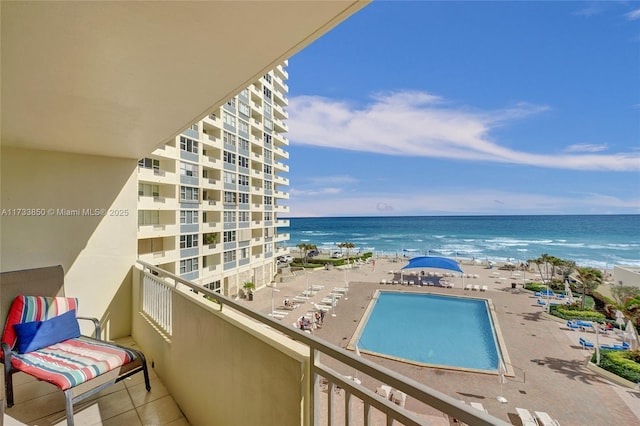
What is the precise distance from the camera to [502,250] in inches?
1586

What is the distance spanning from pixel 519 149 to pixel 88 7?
66135 millimetres

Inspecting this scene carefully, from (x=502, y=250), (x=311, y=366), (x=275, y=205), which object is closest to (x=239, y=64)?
(x=311, y=366)

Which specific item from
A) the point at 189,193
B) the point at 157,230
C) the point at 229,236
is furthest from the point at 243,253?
the point at 157,230

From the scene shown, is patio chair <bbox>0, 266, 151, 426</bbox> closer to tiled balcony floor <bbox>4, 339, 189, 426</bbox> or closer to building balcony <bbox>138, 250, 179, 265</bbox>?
tiled balcony floor <bbox>4, 339, 189, 426</bbox>

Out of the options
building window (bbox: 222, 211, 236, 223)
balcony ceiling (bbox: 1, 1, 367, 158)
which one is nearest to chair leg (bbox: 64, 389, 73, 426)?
balcony ceiling (bbox: 1, 1, 367, 158)

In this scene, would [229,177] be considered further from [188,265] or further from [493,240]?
[493,240]

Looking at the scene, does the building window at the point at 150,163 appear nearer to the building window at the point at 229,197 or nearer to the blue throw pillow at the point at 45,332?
the building window at the point at 229,197

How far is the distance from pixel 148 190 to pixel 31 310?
13.1m

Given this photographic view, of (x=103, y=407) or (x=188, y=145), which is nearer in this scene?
(x=103, y=407)

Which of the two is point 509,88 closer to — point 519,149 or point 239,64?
point 519,149

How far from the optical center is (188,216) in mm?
15852

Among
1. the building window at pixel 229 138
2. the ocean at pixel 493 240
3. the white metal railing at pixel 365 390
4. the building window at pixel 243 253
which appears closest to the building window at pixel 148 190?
the building window at pixel 229 138

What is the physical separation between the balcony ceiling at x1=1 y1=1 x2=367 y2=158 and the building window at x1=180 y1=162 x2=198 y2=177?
13.9 meters

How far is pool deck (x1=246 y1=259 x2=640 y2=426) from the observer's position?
6.81 m
